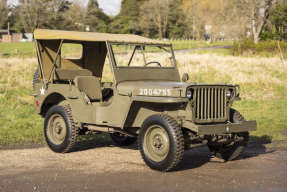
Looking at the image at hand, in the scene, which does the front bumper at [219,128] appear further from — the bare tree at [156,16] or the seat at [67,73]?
the bare tree at [156,16]

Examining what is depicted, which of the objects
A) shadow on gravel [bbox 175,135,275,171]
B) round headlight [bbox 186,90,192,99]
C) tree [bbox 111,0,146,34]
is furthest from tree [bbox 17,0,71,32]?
round headlight [bbox 186,90,192,99]

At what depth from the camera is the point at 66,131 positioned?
8023 millimetres

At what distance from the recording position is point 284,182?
5938 mm

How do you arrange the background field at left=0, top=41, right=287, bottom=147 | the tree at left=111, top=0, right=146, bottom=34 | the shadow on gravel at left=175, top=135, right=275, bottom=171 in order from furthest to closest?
the tree at left=111, top=0, right=146, bottom=34 → the background field at left=0, top=41, right=287, bottom=147 → the shadow on gravel at left=175, top=135, right=275, bottom=171

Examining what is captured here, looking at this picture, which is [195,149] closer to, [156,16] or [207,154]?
[207,154]

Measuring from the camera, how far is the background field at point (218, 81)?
10477 mm

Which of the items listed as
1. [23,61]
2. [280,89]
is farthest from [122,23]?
[280,89]

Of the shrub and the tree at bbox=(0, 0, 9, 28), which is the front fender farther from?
the tree at bbox=(0, 0, 9, 28)

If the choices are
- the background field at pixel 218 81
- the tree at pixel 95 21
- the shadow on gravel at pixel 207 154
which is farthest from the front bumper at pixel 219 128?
the tree at pixel 95 21

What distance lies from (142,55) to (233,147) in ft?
8.10

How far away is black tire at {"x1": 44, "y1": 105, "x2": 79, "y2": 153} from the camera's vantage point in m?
7.95

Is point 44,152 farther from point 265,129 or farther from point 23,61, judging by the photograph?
point 23,61

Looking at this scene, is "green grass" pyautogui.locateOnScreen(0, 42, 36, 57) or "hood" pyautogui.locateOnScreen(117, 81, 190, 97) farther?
"green grass" pyautogui.locateOnScreen(0, 42, 36, 57)

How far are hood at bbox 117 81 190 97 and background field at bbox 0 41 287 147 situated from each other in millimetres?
3000
